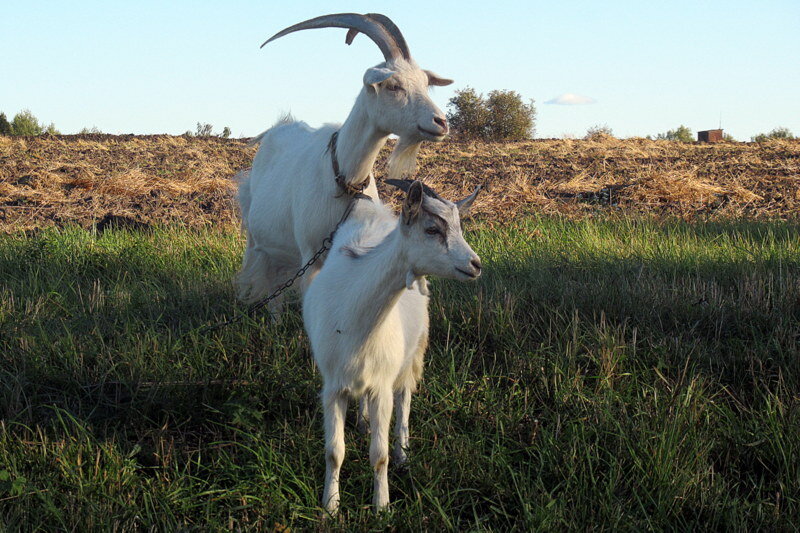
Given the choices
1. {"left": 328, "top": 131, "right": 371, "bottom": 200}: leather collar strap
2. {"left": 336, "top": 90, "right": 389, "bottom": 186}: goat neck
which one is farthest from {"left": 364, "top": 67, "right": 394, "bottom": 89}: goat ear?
{"left": 328, "top": 131, "right": 371, "bottom": 200}: leather collar strap

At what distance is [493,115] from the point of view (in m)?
35.5

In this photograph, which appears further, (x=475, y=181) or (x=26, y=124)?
(x=26, y=124)

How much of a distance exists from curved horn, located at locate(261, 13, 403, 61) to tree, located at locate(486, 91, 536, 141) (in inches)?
1218

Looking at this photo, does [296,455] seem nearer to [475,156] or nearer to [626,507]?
[626,507]

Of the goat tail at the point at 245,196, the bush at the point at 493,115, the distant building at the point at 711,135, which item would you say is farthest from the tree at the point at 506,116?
the goat tail at the point at 245,196

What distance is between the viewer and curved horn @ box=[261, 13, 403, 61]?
4.61 m

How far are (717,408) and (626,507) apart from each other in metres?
1.02

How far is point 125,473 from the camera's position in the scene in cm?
324

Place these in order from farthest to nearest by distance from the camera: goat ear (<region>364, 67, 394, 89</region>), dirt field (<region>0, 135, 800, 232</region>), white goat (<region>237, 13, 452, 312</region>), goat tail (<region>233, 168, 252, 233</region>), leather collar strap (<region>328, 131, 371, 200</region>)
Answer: dirt field (<region>0, 135, 800, 232</region>) → goat tail (<region>233, 168, 252, 233</region>) → leather collar strap (<region>328, 131, 371, 200</region>) → white goat (<region>237, 13, 452, 312</region>) → goat ear (<region>364, 67, 394, 89</region>)

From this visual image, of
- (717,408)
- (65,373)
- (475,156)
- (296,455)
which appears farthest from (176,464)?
(475,156)

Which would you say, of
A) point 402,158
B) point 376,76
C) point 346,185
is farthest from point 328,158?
point 376,76

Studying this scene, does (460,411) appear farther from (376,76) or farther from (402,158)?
(376,76)

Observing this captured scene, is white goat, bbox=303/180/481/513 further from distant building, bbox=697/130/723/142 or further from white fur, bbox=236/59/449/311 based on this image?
distant building, bbox=697/130/723/142

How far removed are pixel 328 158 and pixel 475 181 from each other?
7.36 m
